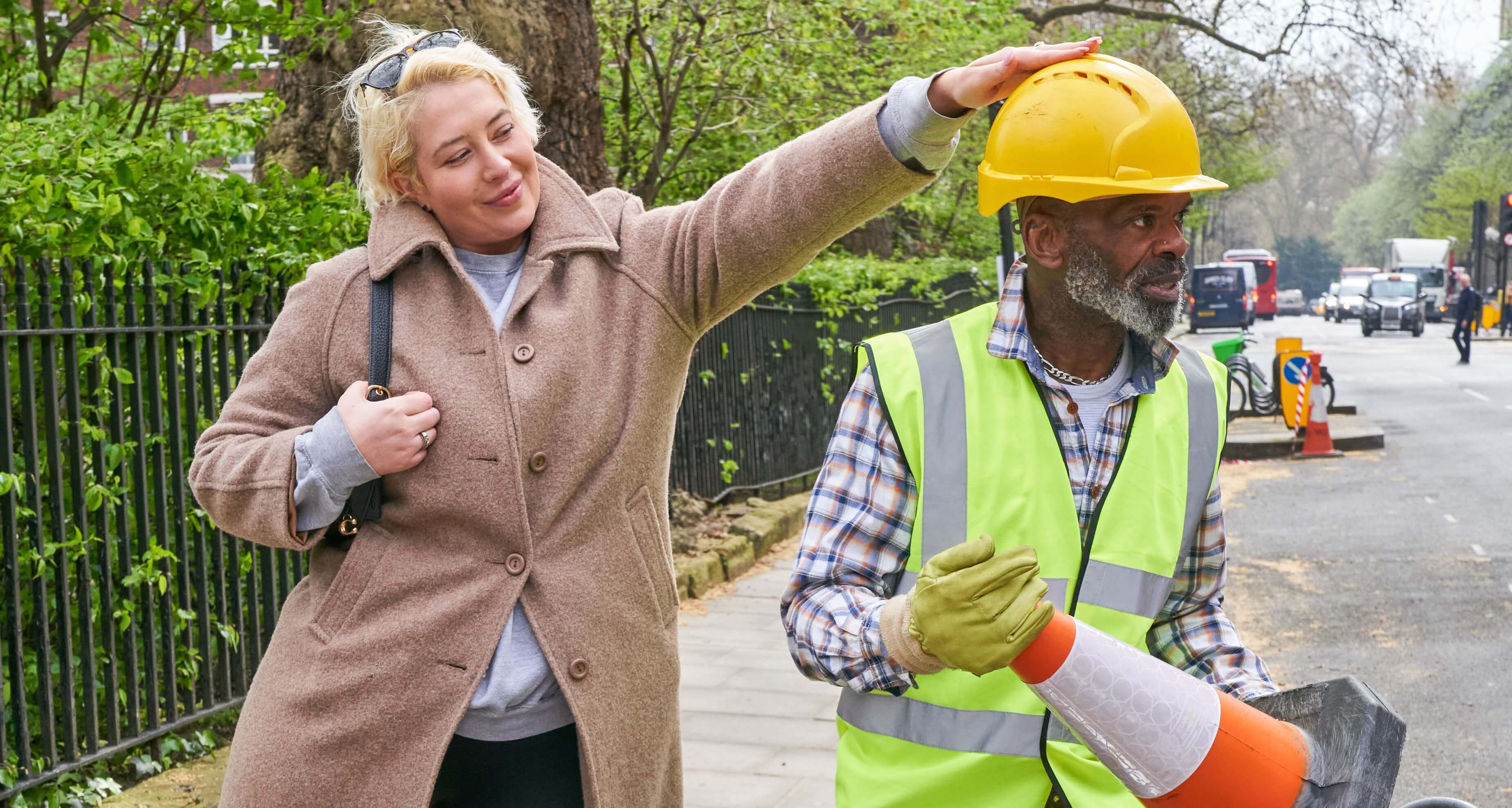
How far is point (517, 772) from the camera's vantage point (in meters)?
2.22

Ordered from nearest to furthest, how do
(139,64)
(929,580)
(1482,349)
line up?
(929,580) → (139,64) → (1482,349)

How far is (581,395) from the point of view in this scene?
7.17 feet

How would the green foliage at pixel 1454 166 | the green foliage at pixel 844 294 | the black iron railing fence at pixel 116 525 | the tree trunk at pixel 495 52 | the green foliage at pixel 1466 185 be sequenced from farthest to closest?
the green foliage at pixel 1454 166
the green foliage at pixel 1466 185
the green foliage at pixel 844 294
the tree trunk at pixel 495 52
the black iron railing fence at pixel 116 525

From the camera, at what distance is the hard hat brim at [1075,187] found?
2160 millimetres

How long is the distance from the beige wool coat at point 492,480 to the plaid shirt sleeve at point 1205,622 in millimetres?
729

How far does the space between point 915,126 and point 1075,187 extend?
0.26 m

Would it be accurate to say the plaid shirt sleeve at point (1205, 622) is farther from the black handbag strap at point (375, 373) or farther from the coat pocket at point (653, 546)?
the black handbag strap at point (375, 373)

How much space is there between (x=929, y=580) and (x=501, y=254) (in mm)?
964

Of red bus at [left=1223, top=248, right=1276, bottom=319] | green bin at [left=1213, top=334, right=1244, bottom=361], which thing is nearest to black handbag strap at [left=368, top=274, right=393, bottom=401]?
green bin at [left=1213, top=334, right=1244, bottom=361]

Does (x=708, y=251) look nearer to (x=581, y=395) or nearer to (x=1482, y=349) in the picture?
(x=581, y=395)

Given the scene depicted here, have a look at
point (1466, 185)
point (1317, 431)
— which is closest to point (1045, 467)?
point (1317, 431)

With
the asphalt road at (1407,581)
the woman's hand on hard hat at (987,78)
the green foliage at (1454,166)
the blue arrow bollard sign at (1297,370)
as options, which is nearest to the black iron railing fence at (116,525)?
the woman's hand on hard hat at (987,78)

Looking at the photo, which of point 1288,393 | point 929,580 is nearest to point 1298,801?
point 929,580

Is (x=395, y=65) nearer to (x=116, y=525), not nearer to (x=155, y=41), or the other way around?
(x=116, y=525)
